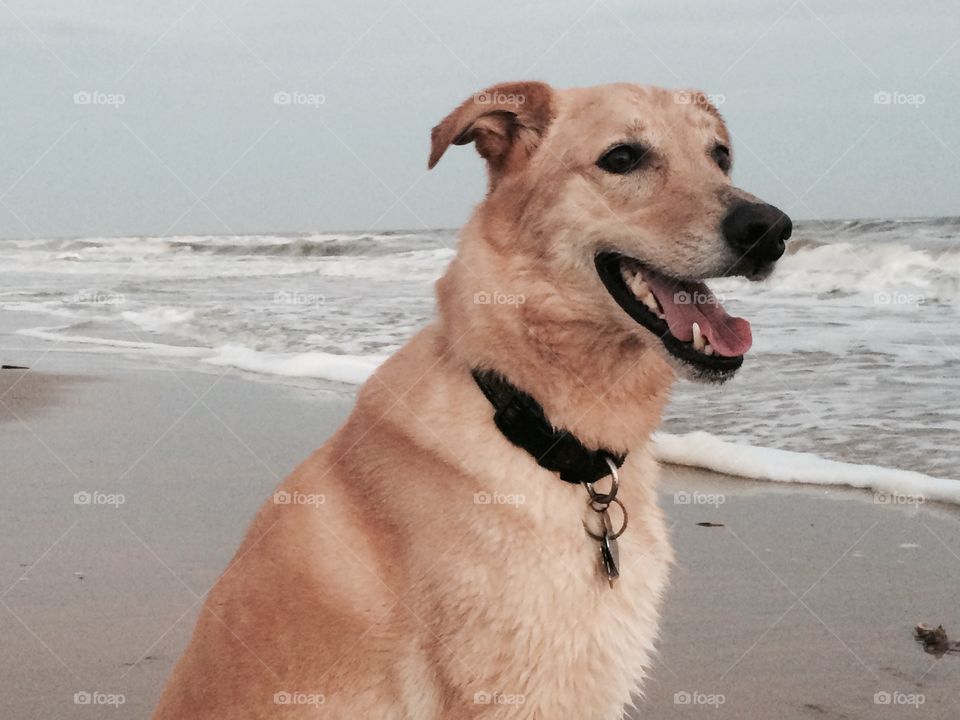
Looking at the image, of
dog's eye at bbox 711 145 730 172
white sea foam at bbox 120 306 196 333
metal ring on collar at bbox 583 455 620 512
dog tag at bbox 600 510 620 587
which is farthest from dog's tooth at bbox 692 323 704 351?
white sea foam at bbox 120 306 196 333

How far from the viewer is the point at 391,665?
2.46 meters

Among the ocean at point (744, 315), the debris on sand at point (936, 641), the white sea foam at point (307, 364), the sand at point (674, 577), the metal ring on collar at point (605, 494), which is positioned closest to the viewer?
the metal ring on collar at point (605, 494)

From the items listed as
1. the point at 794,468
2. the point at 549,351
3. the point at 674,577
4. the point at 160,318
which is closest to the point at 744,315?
the point at 794,468

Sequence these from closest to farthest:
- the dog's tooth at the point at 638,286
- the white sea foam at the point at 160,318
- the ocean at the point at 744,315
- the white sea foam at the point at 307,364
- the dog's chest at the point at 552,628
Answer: the dog's chest at the point at 552,628 → the dog's tooth at the point at 638,286 → the ocean at the point at 744,315 → the white sea foam at the point at 307,364 → the white sea foam at the point at 160,318

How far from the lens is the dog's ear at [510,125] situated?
2.76 m

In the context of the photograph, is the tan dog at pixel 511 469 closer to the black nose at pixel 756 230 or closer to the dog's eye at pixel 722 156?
the black nose at pixel 756 230

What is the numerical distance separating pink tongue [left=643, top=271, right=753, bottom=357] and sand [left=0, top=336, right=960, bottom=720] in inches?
58.6

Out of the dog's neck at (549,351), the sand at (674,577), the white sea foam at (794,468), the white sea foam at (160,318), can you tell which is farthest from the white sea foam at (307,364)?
the dog's neck at (549,351)

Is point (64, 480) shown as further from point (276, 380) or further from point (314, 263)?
point (314, 263)

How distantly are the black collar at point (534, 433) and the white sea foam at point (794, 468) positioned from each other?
2473mm

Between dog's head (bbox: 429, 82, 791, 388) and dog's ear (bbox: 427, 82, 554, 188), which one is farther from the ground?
dog's ear (bbox: 427, 82, 554, 188)

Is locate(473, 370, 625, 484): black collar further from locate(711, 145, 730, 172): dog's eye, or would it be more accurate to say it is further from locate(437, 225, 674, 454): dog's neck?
locate(711, 145, 730, 172): dog's eye

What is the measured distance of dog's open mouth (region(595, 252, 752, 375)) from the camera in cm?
263

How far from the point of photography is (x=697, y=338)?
2639 millimetres
